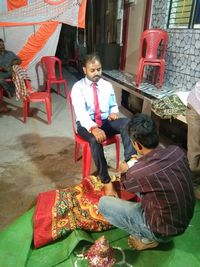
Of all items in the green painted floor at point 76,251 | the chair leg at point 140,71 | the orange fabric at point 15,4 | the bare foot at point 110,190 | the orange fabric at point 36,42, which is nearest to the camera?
the green painted floor at point 76,251

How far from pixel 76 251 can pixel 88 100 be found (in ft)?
4.19

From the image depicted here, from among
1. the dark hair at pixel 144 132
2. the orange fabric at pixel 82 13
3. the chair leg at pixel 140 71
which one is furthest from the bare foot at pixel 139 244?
the orange fabric at pixel 82 13

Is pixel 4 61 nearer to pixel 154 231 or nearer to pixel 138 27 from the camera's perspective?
pixel 138 27

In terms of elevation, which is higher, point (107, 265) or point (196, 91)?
point (196, 91)

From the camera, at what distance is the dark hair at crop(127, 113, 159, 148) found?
4.15ft

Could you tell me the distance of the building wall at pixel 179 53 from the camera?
10.1 ft

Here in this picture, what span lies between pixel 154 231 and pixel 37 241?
745mm

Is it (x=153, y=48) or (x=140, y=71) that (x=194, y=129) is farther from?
(x=153, y=48)

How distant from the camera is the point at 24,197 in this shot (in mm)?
2059

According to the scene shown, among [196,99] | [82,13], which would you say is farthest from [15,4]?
[196,99]

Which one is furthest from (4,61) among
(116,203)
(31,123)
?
(116,203)

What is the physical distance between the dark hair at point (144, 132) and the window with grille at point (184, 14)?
2.42 metres

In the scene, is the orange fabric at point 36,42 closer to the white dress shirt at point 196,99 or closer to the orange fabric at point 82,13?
the orange fabric at point 82,13

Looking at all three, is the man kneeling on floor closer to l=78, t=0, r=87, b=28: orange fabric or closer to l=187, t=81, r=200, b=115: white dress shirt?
l=187, t=81, r=200, b=115: white dress shirt
